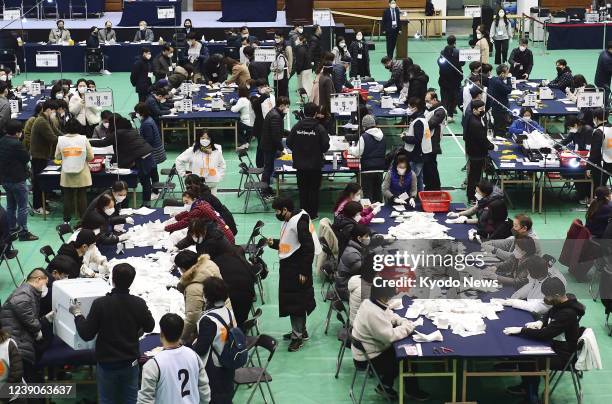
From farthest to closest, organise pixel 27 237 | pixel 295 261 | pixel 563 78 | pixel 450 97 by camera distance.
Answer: pixel 450 97 < pixel 563 78 < pixel 27 237 < pixel 295 261

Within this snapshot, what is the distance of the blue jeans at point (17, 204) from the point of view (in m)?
15.2

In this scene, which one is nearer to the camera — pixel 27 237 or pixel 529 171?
pixel 27 237

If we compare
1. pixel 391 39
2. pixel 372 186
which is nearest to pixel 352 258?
pixel 372 186

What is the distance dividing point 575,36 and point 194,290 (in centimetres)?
2477

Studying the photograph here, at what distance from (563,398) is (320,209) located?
6874mm

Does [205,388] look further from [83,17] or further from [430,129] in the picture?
Result: [83,17]

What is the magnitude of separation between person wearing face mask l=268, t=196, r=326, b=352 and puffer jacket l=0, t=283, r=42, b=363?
2821mm

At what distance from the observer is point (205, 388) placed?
871cm

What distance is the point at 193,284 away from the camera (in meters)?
10.2

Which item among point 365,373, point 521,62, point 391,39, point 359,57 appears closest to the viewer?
point 365,373

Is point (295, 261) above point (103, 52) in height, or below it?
below

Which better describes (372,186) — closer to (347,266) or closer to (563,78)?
(347,266)

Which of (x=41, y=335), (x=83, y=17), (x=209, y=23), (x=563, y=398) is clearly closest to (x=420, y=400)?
(x=563, y=398)

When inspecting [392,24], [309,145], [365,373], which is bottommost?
[365,373]
